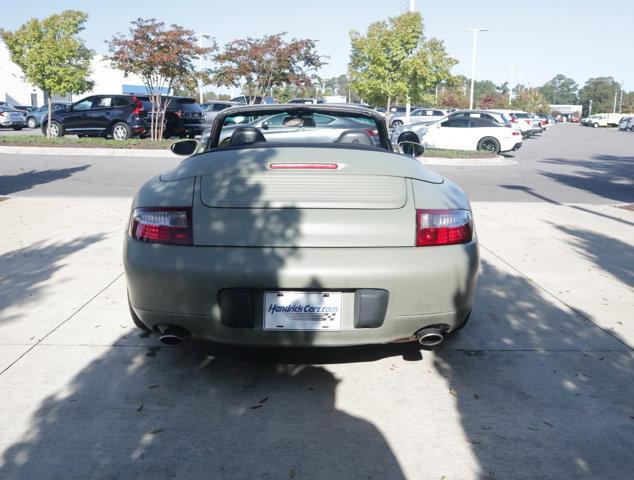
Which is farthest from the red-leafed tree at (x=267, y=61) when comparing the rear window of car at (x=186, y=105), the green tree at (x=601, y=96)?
the green tree at (x=601, y=96)

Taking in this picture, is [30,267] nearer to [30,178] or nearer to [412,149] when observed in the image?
[412,149]

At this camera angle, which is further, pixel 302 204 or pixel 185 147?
pixel 185 147

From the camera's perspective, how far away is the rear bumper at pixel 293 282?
3166 mm

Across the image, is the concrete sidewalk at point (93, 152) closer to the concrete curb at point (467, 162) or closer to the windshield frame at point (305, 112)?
the concrete curb at point (467, 162)

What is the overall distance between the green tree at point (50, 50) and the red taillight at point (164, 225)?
2076cm

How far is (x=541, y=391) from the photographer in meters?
3.58

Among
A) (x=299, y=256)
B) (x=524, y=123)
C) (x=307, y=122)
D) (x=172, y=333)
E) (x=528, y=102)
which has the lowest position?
(x=172, y=333)

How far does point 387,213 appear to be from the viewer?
3.32 metres

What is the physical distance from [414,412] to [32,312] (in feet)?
9.64

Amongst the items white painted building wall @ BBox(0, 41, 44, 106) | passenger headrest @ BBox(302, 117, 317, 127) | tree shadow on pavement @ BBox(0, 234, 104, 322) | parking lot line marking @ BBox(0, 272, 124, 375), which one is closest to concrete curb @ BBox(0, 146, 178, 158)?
tree shadow on pavement @ BBox(0, 234, 104, 322)

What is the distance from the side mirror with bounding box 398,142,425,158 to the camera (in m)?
5.61

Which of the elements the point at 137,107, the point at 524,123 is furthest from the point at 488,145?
the point at 524,123

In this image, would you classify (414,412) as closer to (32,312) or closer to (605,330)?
(605,330)

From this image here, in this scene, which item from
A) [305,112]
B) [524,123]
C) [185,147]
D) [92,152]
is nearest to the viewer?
[305,112]
